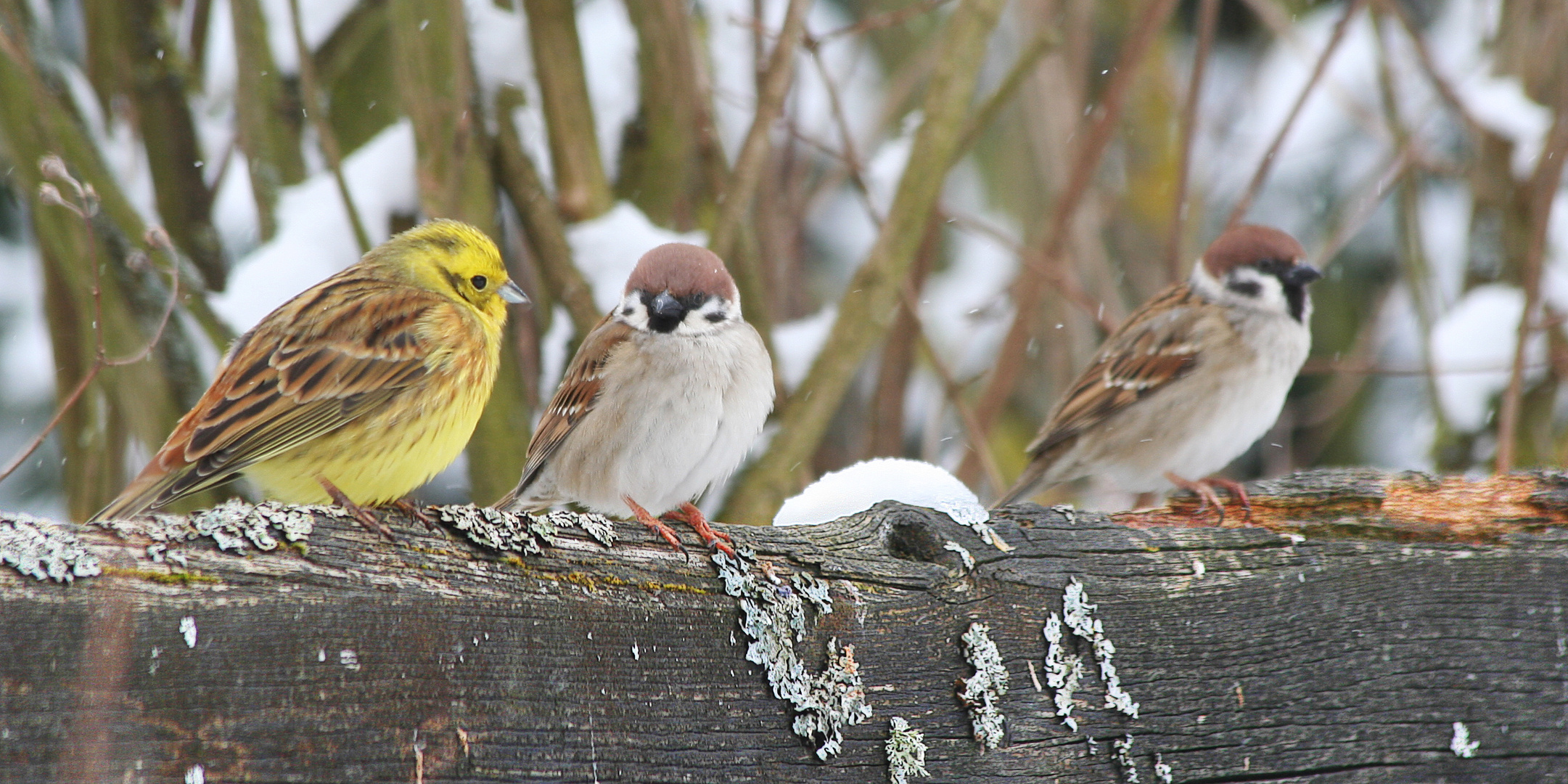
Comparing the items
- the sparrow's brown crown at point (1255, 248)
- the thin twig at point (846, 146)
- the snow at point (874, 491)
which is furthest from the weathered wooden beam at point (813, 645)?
the sparrow's brown crown at point (1255, 248)

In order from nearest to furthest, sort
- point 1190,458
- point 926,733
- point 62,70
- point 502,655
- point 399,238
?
point 502,655
point 926,733
point 399,238
point 62,70
point 1190,458

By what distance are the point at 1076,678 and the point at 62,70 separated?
324 cm

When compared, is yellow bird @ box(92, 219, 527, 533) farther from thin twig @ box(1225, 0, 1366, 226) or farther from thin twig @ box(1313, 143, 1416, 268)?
thin twig @ box(1313, 143, 1416, 268)

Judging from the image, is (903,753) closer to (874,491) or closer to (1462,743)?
(874,491)

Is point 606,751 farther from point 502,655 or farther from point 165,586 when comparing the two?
point 165,586

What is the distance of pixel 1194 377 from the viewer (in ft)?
13.4

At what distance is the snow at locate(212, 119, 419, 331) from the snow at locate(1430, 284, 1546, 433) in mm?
3435

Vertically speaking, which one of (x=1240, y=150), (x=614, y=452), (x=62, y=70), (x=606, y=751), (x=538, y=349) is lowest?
(x=606, y=751)

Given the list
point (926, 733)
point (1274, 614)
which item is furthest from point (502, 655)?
point (1274, 614)

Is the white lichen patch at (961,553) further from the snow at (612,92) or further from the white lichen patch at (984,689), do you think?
the snow at (612,92)

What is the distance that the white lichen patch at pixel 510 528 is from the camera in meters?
1.52

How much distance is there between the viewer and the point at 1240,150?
620cm

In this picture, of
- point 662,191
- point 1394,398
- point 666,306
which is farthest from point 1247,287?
point 1394,398

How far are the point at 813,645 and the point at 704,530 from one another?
9.3 inches
